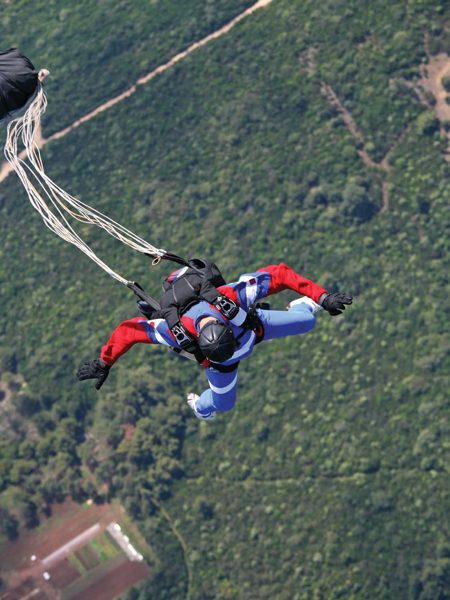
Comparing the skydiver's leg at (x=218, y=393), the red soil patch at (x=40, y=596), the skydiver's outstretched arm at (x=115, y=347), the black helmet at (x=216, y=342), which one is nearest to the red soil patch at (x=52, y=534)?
the red soil patch at (x=40, y=596)

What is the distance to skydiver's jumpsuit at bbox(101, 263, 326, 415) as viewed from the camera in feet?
85.6

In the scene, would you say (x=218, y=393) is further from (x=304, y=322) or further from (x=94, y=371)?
(x=94, y=371)

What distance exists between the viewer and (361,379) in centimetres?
10619

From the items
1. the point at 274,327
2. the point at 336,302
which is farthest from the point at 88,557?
the point at 336,302

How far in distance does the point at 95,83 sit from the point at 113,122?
372 inches

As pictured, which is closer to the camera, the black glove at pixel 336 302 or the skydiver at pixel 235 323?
the black glove at pixel 336 302

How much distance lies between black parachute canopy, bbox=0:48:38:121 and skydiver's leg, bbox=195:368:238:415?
9853mm

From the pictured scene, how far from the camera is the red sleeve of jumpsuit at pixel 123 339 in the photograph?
26484 mm

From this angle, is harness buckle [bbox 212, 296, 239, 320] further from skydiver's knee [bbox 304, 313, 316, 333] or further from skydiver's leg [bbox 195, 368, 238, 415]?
skydiver's knee [bbox 304, 313, 316, 333]

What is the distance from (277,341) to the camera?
110 metres

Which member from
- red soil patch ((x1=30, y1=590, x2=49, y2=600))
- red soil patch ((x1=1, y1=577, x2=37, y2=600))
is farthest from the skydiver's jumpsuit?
red soil patch ((x1=1, y1=577, x2=37, y2=600))

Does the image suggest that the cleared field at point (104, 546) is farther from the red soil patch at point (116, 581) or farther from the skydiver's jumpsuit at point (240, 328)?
the skydiver's jumpsuit at point (240, 328)

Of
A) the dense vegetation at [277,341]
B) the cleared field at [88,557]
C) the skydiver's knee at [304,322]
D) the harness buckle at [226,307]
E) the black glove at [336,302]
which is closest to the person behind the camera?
the black glove at [336,302]

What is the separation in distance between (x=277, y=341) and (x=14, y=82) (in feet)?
282
